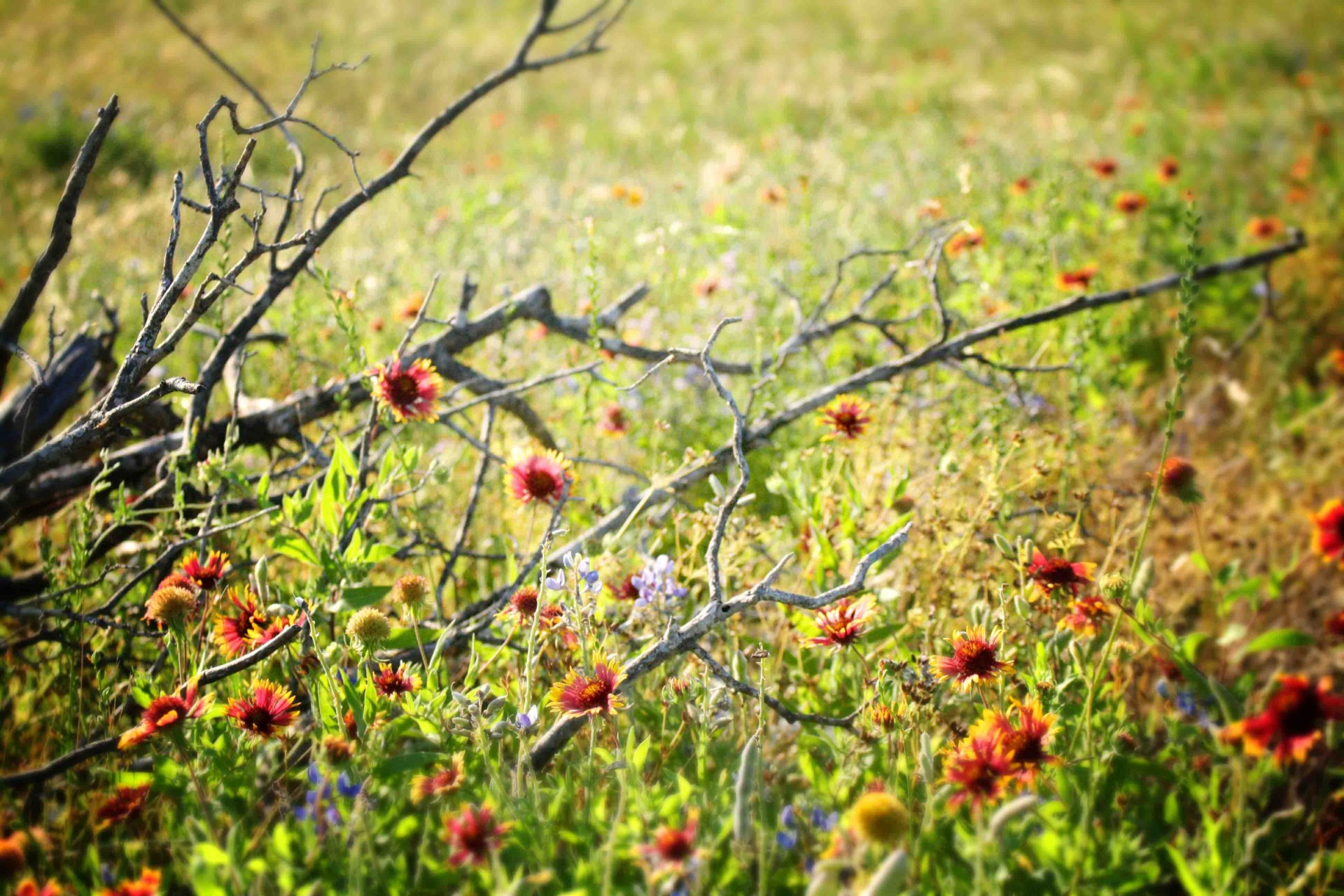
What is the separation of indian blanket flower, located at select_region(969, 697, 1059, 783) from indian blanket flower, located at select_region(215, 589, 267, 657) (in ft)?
3.66

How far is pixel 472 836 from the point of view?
962mm

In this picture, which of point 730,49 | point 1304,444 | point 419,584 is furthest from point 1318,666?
point 730,49

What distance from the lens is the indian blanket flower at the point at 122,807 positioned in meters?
1.12

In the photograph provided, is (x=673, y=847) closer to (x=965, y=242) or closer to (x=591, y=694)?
(x=591, y=694)

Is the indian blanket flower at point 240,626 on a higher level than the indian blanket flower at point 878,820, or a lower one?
higher

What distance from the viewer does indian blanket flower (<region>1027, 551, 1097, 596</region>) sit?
1400 millimetres

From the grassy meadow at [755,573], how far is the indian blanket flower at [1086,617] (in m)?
0.02

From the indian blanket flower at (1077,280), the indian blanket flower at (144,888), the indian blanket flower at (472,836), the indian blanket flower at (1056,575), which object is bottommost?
the indian blanket flower at (1056,575)

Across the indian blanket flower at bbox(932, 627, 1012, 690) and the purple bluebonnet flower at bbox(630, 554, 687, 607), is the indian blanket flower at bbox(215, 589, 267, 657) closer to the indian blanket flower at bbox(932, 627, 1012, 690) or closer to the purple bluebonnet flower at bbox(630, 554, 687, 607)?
the purple bluebonnet flower at bbox(630, 554, 687, 607)

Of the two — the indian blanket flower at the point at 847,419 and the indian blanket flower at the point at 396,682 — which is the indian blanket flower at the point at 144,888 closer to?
the indian blanket flower at the point at 396,682

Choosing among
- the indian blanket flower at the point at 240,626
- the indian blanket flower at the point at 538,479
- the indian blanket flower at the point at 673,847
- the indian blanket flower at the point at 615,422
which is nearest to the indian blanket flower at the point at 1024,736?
the indian blanket flower at the point at 673,847

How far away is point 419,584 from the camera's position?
1323mm

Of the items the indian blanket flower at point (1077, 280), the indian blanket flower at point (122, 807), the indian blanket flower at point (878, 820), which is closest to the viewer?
the indian blanket flower at point (878, 820)

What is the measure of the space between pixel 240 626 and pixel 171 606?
189 millimetres
